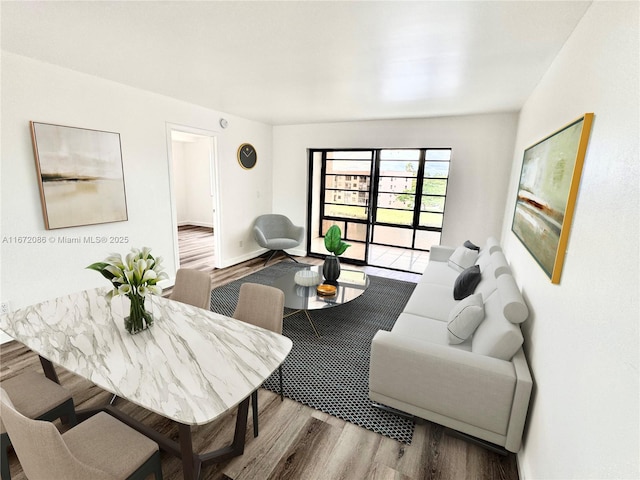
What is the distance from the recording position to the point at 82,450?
4.09 ft

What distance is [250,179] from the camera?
551cm

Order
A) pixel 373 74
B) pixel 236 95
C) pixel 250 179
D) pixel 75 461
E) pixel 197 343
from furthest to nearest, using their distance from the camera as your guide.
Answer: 1. pixel 250 179
2. pixel 236 95
3. pixel 373 74
4. pixel 197 343
5. pixel 75 461

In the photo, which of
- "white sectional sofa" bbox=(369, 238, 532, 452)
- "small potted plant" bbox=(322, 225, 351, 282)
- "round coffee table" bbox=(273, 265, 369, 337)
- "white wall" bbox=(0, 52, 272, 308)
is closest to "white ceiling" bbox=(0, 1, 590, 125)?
"white wall" bbox=(0, 52, 272, 308)

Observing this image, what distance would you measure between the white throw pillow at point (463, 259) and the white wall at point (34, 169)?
3.81m

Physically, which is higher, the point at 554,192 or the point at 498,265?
the point at 554,192

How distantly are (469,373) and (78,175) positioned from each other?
12.5 feet

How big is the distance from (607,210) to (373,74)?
7.31 ft

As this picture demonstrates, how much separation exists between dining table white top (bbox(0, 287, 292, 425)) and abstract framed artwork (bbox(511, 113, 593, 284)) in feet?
4.93

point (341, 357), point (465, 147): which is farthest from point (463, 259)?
point (341, 357)

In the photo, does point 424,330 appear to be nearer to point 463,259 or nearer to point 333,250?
point 333,250

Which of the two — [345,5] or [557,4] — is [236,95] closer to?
[345,5]

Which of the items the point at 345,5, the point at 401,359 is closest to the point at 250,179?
the point at 345,5

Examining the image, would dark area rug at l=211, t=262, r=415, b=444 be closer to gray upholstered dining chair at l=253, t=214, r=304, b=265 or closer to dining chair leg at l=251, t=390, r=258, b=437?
dining chair leg at l=251, t=390, r=258, b=437

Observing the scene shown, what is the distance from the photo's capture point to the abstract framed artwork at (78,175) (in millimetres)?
2791
